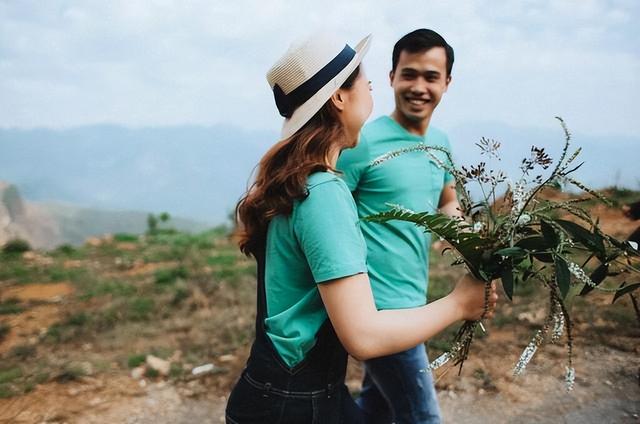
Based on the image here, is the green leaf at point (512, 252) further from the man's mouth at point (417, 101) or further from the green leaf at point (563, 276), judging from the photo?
the man's mouth at point (417, 101)

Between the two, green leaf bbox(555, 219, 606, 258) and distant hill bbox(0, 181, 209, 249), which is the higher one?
green leaf bbox(555, 219, 606, 258)

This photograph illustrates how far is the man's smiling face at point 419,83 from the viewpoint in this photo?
8.79 feet

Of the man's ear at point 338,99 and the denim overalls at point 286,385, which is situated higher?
the man's ear at point 338,99

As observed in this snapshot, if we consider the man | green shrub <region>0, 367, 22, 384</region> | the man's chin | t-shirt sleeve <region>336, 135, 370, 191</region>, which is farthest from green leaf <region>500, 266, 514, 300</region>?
green shrub <region>0, 367, 22, 384</region>

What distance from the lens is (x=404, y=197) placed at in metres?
2.42

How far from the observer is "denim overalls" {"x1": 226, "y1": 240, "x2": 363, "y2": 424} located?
56.9 inches

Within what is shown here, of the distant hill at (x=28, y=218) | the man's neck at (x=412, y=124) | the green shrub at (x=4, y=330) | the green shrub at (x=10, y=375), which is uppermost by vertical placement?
the man's neck at (x=412, y=124)

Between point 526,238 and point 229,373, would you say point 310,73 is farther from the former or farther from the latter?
point 229,373

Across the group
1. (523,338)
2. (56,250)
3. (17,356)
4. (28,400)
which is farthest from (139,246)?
(523,338)

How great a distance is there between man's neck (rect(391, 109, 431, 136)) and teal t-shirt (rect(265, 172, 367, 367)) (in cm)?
144

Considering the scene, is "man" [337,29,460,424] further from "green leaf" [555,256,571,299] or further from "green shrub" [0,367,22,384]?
"green shrub" [0,367,22,384]

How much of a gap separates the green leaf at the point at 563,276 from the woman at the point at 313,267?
0.21m

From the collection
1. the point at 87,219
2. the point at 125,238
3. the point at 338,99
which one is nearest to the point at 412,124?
the point at 338,99

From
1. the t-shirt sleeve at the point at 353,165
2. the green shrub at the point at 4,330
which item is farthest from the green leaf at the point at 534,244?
the green shrub at the point at 4,330
